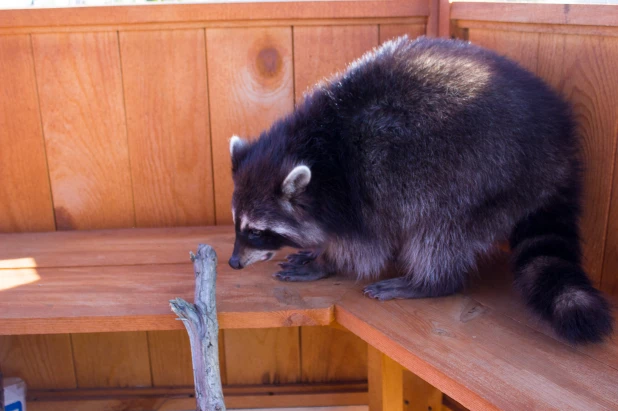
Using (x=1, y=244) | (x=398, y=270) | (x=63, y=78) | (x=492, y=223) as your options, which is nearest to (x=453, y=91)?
(x=492, y=223)

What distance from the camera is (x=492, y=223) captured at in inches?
69.9

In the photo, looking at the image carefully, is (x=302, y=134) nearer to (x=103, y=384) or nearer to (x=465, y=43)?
(x=465, y=43)

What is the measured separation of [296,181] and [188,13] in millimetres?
832

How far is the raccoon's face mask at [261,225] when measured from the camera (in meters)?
1.82

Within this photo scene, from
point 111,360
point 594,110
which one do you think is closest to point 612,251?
point 594,110

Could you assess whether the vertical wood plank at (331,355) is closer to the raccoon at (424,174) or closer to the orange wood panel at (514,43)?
the raccoon at (424,174)

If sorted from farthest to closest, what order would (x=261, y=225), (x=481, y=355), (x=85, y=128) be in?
(x=85, y=128) → (x=261, y=225) → (x=481, y=355)

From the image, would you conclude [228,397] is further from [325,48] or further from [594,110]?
[594,110]

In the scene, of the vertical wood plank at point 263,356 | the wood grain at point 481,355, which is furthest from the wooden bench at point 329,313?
the vertical wood plank at point 263,356

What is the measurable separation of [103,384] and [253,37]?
1.51 meters

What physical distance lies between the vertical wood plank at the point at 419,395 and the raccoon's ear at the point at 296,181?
95cm

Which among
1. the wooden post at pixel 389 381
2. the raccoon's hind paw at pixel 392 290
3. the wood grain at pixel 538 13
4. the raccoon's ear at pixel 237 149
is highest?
the wood grain at pixel 538 13

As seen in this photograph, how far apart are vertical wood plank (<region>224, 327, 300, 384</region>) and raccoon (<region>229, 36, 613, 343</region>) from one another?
0.78 meters

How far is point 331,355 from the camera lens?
8.54 ft
